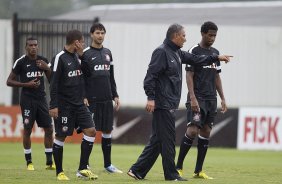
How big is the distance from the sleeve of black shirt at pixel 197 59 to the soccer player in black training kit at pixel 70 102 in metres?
1.65

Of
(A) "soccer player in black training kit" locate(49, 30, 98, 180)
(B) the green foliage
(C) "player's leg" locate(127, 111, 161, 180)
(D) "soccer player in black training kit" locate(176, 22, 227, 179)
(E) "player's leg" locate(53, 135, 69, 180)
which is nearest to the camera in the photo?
(C) "player's leg" locate(127, 111, 161, 180)

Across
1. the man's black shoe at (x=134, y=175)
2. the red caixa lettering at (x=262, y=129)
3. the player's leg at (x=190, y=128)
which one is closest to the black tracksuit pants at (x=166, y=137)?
the man's black shoe at (x=134, y=175)

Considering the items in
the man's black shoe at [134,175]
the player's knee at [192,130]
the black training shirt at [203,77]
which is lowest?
the man's black shoe at [134,175]

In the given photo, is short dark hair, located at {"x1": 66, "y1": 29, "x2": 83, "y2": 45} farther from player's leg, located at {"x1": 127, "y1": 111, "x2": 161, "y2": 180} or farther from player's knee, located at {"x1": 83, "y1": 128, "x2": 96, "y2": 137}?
player's leg, located at {"x1": 127, "y1": 111, "x2": 161, "y2": 180}

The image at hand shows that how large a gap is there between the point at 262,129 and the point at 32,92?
10504mm

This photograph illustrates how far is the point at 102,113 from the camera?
17.4 meters

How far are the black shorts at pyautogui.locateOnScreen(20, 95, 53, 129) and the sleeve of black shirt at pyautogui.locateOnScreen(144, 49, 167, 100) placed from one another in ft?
13.2

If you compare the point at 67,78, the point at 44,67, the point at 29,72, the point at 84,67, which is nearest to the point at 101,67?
the point at 84,67

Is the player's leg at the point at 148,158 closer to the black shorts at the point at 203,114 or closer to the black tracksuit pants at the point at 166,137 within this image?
the black tracksuit pants at the point at 166,137

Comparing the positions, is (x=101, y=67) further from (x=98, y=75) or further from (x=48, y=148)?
(x=48, y=148)

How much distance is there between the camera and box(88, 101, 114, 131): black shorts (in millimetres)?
17328

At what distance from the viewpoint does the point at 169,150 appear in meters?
14.9

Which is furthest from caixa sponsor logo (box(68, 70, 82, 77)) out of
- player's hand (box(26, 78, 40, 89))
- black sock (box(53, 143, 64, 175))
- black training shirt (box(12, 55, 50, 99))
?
black training shirt (box(12, 55, 50, 99))

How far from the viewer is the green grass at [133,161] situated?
1549 cm
